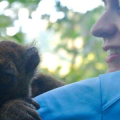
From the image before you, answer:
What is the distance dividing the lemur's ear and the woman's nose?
46cm

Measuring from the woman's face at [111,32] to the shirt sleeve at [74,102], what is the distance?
0.43 meters

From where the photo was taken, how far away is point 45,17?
18.3ft

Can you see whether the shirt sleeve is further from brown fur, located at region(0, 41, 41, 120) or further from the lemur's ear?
the lemur's ear

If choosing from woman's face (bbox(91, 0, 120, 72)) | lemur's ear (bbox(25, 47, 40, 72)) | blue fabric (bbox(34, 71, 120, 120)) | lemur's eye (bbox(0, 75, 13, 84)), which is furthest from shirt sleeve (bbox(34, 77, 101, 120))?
woman's face (bbox(91, 0, 120, 72))

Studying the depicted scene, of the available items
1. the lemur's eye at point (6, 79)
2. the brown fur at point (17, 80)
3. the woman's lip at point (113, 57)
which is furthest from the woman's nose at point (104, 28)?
the lemur's eye at point (6, 79)

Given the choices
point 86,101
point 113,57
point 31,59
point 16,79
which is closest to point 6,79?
point 16,79

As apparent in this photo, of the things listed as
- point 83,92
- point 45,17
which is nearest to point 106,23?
point 83,92

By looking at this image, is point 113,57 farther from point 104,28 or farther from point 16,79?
point 16,79

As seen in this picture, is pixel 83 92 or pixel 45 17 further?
pixel 45 17

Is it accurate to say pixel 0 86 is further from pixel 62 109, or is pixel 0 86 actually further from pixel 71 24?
pixel 71 24

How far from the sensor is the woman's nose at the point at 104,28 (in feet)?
7.70

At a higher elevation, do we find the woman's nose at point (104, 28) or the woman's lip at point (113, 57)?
the woman's nose at point (104, 28)

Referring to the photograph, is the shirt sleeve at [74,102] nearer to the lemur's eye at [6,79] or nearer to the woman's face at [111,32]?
the lemur's eye at [6,79]

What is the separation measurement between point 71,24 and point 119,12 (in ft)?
14.6
